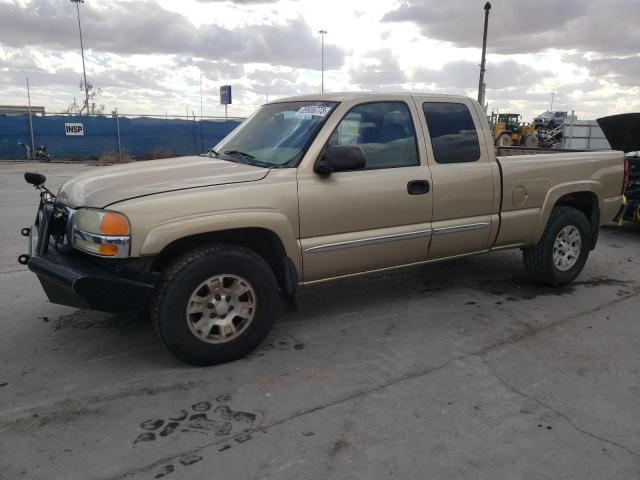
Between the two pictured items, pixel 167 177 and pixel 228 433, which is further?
pixel 167 177

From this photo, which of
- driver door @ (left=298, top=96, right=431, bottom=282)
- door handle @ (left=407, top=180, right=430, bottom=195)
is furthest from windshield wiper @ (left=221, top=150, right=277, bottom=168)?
door handle @ (left=407, top=180, right=430, bottom=195)

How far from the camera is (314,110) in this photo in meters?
4.29

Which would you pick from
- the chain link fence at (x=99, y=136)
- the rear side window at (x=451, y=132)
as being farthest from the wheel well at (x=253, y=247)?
the chain link fence at (x=99, y=136)

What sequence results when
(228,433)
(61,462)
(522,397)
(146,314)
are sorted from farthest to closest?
(146,314)
(522,397)
(228,433)
(61,462)

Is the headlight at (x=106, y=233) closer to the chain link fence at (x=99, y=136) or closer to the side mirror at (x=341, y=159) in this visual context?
the side mirror at (x=341, y=159)

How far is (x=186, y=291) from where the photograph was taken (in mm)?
3484

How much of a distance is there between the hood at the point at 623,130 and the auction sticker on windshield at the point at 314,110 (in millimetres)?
6361

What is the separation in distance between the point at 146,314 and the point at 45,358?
94 cm

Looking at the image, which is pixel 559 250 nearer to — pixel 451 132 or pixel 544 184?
pixel 544 184

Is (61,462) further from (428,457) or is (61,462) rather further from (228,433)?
(428,457)

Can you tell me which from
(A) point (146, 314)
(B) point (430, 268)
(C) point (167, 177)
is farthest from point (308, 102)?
(B) point (430, 268)

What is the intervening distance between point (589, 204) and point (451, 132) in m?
2.06

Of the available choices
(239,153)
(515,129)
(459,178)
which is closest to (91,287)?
(239,153)

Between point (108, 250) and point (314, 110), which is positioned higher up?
point (314, 110)
